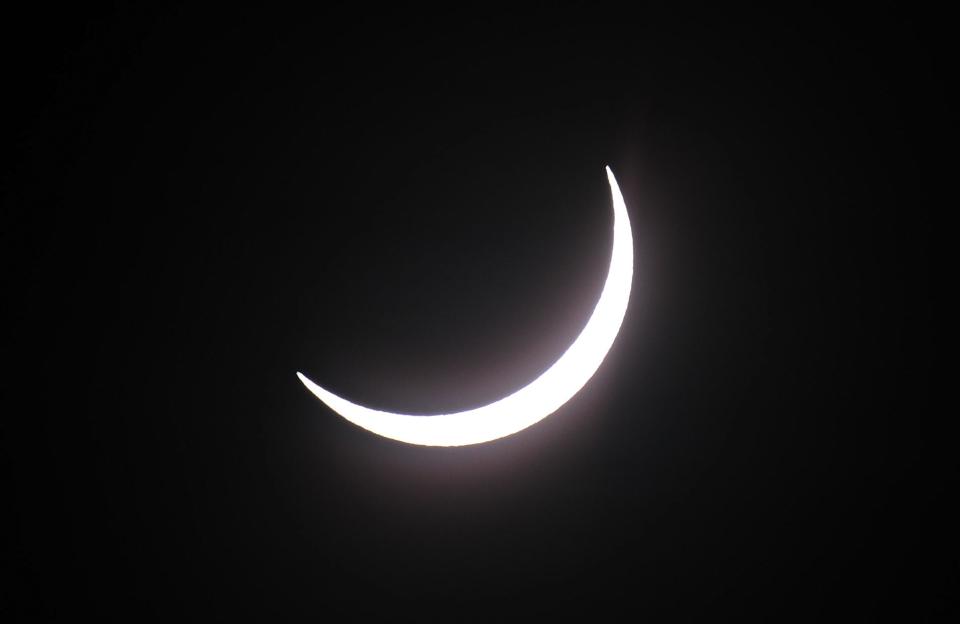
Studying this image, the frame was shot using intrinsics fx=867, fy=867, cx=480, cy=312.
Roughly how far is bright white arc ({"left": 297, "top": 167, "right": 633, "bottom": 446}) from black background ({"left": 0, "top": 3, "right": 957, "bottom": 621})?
0.08m

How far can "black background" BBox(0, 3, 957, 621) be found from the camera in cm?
280

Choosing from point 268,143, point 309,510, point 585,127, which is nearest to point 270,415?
point 309,510

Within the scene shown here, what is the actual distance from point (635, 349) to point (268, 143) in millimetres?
1403

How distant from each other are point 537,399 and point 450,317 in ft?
1.58

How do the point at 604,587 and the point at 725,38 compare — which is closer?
the point at 725,38

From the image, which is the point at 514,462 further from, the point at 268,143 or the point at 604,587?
the point at 268,143

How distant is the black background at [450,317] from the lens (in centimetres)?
280

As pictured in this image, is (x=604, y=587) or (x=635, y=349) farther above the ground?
(x=635, y=349)

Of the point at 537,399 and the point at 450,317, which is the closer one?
the point at 537,399

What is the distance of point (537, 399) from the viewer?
2764 millimetres

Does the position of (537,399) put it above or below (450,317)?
below

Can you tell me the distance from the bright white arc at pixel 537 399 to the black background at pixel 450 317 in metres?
0.08

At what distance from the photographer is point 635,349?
112 inches

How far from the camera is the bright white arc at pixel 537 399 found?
9.05ft
